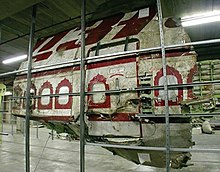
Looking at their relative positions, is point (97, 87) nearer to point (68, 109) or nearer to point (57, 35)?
point (68, 109)

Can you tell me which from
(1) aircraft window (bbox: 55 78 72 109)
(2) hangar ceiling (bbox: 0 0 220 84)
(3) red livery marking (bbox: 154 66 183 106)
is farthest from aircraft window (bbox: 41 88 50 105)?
(3) red livery marking (bbox: 154 66 183 106)

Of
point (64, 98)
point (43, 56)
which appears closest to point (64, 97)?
point (64, 98)

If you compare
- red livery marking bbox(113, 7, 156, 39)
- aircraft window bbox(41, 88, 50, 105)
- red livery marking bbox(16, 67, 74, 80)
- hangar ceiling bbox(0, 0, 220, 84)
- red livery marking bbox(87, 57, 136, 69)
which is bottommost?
aircraft window bbox(41, 88, 50, 105)

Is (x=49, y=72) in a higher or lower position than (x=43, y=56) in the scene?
lower

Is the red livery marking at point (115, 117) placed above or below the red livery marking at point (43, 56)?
below

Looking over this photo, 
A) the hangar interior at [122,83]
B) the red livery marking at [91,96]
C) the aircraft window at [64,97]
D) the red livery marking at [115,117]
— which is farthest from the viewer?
the aircraft window at [64,97]

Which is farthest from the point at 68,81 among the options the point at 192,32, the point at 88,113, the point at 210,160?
the point at 192,32

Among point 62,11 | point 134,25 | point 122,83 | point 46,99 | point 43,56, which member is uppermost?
point 62,11

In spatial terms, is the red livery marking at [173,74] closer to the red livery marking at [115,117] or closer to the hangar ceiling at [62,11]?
the red livery marking at [115,117]

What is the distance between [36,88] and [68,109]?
718 millimetres

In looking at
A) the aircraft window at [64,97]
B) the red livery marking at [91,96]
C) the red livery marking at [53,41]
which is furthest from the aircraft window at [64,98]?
the red livery marking at [53,41]

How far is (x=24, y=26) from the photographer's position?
→ 4.20 m

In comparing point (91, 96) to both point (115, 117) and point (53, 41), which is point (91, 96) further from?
point (53, 41)

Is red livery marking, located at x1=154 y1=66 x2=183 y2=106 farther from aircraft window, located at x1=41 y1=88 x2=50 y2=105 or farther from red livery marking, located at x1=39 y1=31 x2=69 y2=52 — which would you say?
red livery marking, located at x1=39 y1=31 x2=69 y2=52
